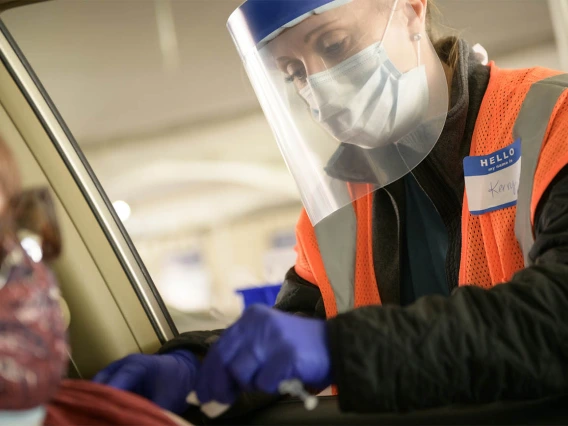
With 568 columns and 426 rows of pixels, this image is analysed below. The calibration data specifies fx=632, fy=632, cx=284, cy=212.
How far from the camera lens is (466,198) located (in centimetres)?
123

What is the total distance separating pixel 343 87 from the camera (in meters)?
1.28

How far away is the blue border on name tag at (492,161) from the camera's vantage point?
1.14m

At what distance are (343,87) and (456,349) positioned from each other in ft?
2.16

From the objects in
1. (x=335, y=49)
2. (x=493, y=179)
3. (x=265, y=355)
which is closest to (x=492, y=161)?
(x=493, y=179)

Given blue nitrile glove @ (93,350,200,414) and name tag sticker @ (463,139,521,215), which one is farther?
name tag sticker @ (463,139,521,215)

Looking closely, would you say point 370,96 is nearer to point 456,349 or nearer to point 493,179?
point 493,179

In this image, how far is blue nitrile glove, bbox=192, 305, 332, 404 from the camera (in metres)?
0.76

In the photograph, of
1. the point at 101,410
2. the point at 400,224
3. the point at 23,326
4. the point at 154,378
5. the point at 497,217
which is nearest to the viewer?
the point at 23,326

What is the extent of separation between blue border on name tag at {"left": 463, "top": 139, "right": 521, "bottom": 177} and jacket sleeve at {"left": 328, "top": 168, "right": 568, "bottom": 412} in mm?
371

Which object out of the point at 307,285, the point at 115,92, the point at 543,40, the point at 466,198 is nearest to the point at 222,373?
the point at 466,198

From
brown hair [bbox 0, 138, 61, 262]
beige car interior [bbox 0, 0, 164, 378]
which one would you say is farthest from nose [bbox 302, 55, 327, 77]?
brown hair [bbox 0, 138, 61, 262]

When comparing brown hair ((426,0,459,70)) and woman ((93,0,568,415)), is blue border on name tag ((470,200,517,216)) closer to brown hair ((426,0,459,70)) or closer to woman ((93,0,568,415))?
woman ((93,0,568,415))

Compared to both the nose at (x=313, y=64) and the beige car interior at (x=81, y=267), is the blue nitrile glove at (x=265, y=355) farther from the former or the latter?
the nose at (x=313, y=64)

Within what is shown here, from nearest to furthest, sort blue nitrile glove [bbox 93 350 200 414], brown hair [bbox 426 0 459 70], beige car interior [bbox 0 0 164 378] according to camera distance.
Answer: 1. blue nitrile glove [bbox 93 350 200 414]
2. beige car interior [bbox 0 0 164 378]
3. brown hair [bbox 426 0 459 70]
